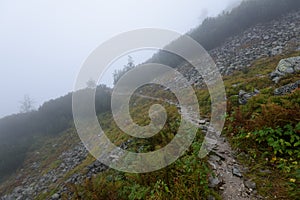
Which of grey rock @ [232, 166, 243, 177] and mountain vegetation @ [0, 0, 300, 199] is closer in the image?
mountain vegetation @ [0, 0, 300, 199]

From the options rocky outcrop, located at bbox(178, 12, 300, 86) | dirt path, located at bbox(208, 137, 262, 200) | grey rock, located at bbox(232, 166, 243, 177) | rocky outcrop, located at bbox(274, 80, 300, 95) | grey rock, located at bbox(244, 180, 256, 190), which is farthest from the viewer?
rocky outcrop, located at bbox(178, 12, 300, 86)

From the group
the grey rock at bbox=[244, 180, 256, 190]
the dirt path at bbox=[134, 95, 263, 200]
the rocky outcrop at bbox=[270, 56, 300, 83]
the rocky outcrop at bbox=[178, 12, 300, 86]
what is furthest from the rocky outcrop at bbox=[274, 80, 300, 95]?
the rocky outcrop at bbox=[178, 12, 300, 86]

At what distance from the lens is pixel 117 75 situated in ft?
110

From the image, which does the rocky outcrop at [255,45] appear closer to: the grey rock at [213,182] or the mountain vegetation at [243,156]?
the mountain vegetation at [243,156]

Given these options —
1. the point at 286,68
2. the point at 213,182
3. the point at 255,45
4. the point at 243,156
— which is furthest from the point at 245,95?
the point at 255,45

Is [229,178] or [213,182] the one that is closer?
[213,182]

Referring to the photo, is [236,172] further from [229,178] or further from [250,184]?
[250,184]

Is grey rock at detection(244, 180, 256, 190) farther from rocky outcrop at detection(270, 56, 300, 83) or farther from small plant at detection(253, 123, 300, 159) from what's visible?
rocky outcrop at detection(270, 56, 300, 83)

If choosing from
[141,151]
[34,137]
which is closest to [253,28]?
[141,151]

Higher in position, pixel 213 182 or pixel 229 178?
pixel 213 182

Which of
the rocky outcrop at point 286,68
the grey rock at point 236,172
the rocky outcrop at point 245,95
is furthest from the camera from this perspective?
the rocky outcrop at point 286,68

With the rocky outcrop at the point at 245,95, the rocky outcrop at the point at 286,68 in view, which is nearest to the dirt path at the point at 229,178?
the rocky outcrop at the point at 245,95

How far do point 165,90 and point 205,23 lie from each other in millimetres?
12949

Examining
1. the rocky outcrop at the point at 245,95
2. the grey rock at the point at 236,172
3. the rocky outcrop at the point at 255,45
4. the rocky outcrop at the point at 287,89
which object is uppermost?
the rocky outcrop at the point at 255,45
